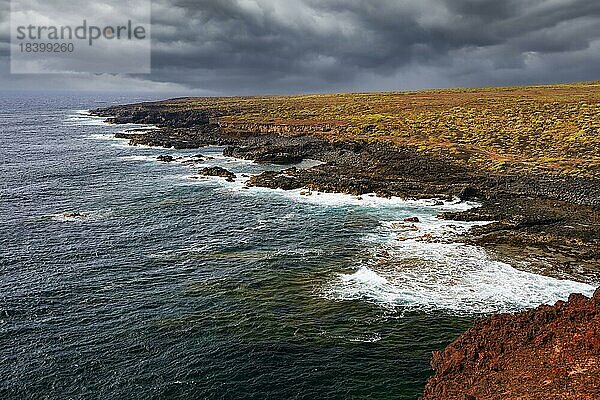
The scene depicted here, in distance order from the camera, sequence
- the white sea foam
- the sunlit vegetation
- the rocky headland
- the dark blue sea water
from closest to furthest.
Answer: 1. the rocky headland
2. the dark blue sea water
3. the white sea foam
4. the sunlit vegetation

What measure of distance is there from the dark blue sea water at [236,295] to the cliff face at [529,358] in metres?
3.78

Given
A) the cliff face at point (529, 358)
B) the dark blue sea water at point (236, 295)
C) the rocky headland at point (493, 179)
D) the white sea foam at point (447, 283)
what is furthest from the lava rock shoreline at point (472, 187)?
the cliff face at point (529, 358)

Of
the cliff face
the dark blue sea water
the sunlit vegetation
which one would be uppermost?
the sunlit vegetation

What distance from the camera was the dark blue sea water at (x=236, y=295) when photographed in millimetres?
26453

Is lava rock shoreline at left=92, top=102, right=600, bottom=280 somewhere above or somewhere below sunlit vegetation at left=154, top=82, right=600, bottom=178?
below

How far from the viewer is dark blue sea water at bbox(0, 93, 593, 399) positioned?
26.5m

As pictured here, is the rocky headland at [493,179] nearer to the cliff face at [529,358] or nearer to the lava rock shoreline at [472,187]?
the cliff face at [529,358]

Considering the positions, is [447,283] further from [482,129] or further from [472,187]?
[482,129]

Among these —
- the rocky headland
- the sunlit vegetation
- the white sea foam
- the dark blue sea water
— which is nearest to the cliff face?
the rocky headland

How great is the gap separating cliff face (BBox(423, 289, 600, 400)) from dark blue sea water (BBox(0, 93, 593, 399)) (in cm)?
378

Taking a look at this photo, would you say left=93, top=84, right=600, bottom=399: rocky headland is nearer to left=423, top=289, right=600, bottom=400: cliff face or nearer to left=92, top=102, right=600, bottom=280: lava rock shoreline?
left=423, top=289, right=600, bottom=400: cliff face

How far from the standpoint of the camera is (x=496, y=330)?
77.0ft

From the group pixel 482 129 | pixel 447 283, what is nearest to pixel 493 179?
pixel 447 283

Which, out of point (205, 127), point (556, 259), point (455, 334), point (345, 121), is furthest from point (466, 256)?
point (205, 127)
